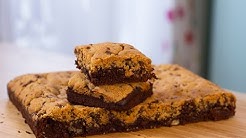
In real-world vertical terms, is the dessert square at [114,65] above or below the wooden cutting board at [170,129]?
above

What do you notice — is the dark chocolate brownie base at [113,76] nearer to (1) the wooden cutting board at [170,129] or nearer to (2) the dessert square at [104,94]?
(2) the dessert square at [104,94]

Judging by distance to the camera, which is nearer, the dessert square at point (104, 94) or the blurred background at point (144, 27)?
the dessert square at point (104, 94)

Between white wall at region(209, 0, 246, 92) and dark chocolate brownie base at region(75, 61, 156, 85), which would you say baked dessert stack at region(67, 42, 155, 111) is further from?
white wall at region(209, 0, 246, 92)

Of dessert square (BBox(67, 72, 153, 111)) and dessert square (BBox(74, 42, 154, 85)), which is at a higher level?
dessert square (BBox(74, 42, 154, 85))

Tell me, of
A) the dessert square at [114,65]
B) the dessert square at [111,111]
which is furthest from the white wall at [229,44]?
the dessert square at [114,65]

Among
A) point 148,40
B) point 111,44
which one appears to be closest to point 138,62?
point 111,44

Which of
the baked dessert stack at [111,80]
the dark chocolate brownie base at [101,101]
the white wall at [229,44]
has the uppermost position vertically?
the baked dessert stack at [111,80]

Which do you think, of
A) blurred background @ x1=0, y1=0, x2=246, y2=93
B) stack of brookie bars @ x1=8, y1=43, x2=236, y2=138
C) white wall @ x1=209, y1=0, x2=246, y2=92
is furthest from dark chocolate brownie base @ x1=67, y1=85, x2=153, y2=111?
white wall @ x1=209, y1=0, x2=246, y2=92
